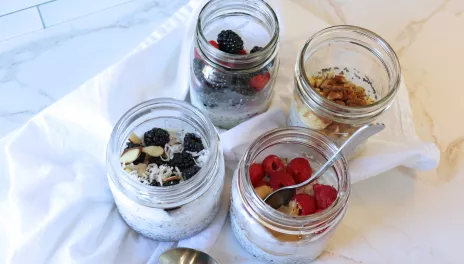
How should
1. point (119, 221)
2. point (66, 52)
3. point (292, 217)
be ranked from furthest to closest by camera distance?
point (66, 52)
point (119, 221)
point (292, 217)

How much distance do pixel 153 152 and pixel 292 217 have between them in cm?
19

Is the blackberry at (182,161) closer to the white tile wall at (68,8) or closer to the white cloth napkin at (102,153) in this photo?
the white cloth napkin at (102,153)

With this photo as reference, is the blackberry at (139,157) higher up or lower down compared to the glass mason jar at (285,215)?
higher up

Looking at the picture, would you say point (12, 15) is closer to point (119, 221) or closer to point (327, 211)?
point (119, 221)

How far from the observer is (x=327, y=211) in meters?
0.70

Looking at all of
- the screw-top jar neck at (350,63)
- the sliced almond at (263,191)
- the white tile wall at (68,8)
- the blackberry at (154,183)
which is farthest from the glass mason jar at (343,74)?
the white tile wall at (68,8)

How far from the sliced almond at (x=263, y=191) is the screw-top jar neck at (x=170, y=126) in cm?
5

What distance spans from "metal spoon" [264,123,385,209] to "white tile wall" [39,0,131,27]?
1.42 feet

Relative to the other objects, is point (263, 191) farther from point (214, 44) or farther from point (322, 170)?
point (214, 44)

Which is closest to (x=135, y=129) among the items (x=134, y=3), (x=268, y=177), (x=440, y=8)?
(x=268, y=177)

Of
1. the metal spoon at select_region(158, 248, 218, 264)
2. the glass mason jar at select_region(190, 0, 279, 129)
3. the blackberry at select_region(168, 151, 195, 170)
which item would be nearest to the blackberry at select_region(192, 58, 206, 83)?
the glass mason jar at select_region(190, 0, 279, 129)

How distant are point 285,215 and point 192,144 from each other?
0.50ft

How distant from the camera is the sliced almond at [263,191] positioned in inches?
30.0

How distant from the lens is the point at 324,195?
0.76m
